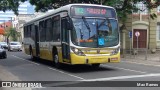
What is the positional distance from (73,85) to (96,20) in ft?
17.1

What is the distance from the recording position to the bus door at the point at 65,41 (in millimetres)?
16594

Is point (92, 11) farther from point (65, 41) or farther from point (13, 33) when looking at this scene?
point (13, 33)

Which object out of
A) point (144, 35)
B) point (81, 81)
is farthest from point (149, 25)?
point (81, 81)

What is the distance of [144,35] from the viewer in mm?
43031

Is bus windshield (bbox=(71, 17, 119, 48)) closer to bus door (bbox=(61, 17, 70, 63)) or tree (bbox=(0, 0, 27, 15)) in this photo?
bus door (bbox=(61, 17, 70, 63))

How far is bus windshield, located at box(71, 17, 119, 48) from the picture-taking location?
1616cm

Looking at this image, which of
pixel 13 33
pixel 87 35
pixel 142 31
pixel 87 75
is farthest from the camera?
pixel 13 33

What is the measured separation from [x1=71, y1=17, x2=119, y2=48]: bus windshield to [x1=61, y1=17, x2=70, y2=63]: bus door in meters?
0.60

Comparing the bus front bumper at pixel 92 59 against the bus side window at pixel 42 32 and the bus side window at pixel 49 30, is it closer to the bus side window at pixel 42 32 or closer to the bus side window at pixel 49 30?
the bus side window at pixel 49 30

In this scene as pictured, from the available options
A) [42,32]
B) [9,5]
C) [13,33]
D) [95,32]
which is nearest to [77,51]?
[95,32]

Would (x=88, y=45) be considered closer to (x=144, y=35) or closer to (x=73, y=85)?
(x=73, y=85)

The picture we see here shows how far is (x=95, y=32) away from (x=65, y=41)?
1.61 metres

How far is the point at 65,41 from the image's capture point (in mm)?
16938

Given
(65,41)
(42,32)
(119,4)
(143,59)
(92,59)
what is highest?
(119,4)
